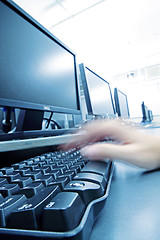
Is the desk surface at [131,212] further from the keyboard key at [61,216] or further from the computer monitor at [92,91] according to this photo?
the computer monitor at [92,91]

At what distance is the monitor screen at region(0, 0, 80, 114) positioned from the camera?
475 mm

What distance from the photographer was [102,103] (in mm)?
1205

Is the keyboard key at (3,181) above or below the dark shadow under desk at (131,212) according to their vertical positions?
above

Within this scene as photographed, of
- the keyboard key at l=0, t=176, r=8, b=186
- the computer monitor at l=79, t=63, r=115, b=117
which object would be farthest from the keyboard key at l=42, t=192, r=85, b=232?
the computer monitor at l=79, t=63, r=115, b=117

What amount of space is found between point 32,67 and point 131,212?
1.65ft

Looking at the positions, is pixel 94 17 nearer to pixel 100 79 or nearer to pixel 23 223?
pixel 100 79

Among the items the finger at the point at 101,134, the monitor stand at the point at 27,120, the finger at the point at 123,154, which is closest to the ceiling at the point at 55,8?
the monitor stand at the point at 27,120

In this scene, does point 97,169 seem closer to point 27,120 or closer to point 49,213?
point 49,213

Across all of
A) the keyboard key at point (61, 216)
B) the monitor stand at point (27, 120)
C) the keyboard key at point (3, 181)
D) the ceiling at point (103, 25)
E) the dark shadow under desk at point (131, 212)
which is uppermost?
the ceiling at point (103, 25)

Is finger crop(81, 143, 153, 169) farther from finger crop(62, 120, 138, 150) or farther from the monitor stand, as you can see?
the monitor stand

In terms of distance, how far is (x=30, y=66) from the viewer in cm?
56

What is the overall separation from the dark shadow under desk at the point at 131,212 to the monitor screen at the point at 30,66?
328 millimetres

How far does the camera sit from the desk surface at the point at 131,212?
17cm

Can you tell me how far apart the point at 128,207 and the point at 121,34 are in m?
3.78
